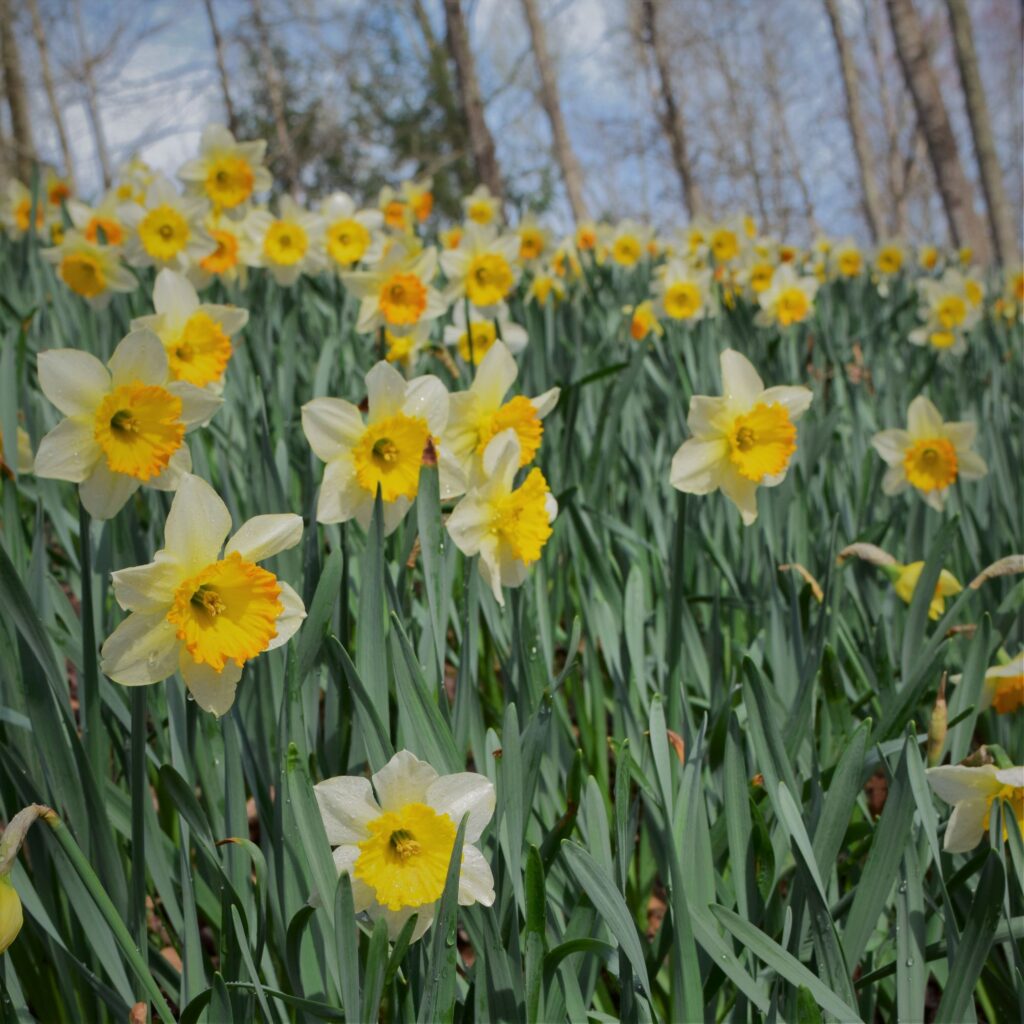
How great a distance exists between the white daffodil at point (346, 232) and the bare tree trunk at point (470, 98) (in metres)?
4.89

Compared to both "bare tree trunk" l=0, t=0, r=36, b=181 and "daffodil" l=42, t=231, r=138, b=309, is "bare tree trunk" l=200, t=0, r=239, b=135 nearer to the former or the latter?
"bare tree trunk" l=0, t=0, r=36, b=181

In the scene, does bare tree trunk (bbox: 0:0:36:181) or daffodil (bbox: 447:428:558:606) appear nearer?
daffodil (bbox: 447:428:558:606)

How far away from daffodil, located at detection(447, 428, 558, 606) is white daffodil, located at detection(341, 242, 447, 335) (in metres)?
1.05

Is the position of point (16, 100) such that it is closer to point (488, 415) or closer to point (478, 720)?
point (488, 415)

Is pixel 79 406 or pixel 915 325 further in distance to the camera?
pixel 915 325

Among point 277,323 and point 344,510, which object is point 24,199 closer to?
point 277,323

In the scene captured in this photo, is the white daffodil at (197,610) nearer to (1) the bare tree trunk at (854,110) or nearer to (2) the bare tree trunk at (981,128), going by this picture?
(2) the bare tree trunk at (981,128)

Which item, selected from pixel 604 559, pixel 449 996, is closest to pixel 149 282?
pixel 604 559

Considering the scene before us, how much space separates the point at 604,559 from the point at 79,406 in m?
0.74

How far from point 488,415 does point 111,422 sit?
1.46 feet

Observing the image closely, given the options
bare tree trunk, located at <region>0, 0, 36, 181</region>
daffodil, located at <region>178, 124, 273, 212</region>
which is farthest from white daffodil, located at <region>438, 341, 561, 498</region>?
bare tree trunk, located at <region>0, 0, 36, 181</region>

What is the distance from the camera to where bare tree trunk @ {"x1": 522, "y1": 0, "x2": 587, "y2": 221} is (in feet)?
36.3

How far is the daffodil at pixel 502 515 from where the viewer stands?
1.09 metres

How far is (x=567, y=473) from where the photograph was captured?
172 centimetres
